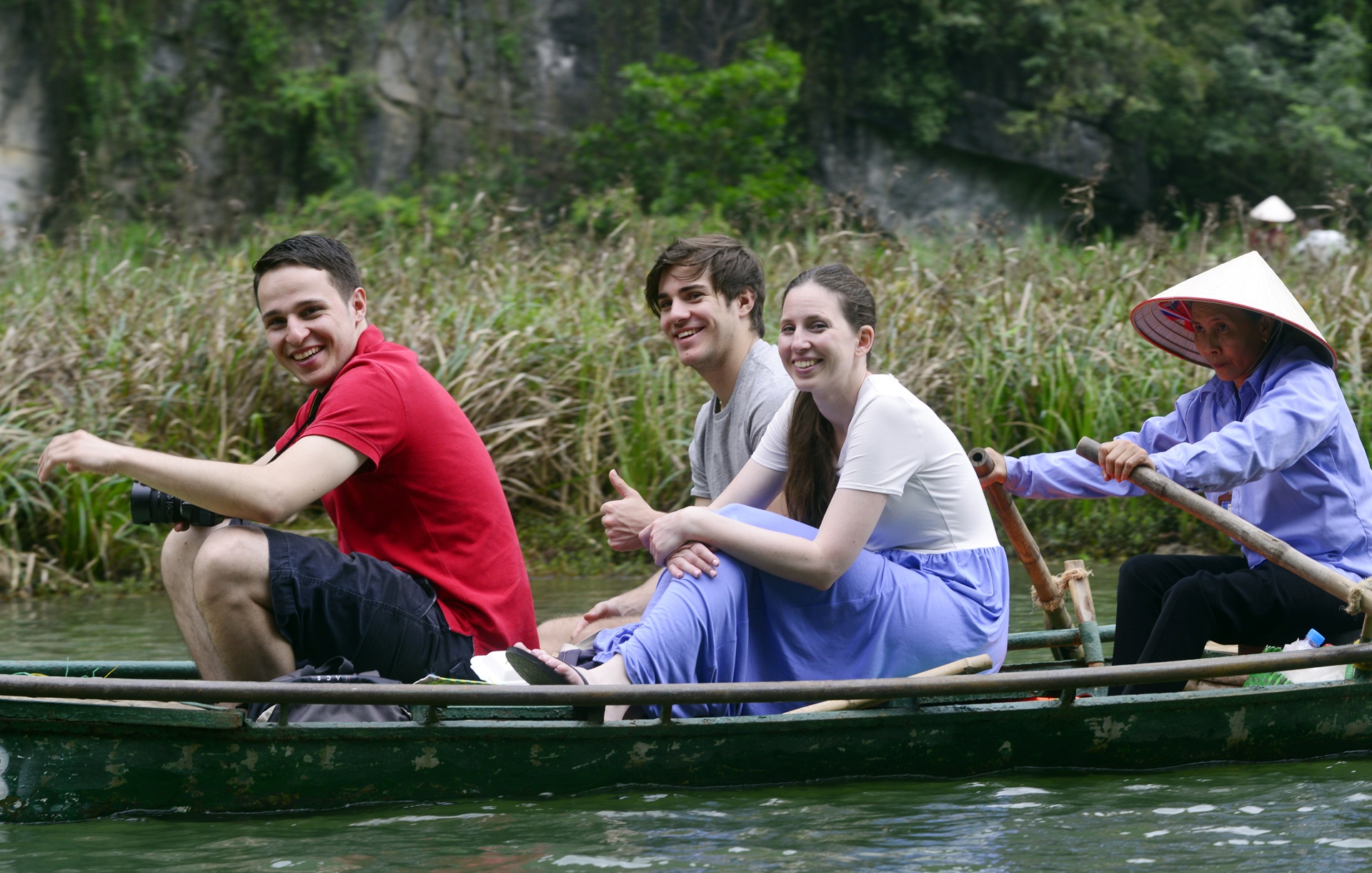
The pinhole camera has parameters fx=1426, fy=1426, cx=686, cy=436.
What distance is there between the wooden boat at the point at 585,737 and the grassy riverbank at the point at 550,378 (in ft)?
11.9

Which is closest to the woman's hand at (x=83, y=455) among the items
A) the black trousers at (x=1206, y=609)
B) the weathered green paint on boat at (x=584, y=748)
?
the weathered green paint on boat at (x=584, y=748)

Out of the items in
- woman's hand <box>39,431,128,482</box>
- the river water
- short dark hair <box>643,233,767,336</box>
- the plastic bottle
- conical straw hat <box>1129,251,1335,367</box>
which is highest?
short dark hair <box>643,233,767,336</box>

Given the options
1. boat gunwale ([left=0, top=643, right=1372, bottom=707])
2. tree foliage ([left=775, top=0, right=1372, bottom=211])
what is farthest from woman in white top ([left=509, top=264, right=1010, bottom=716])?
tree foliage ([left=775, top=0, right=1372, bottom=211])

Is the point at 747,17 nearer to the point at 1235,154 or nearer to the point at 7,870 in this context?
the point at 1235,154

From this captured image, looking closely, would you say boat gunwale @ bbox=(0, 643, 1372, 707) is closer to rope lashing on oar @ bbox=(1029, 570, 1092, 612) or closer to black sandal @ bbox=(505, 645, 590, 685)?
black sandal @ bbox=(505, 645, 590, 685)

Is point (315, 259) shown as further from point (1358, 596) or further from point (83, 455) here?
point (1358, 596)

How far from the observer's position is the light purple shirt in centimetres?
344

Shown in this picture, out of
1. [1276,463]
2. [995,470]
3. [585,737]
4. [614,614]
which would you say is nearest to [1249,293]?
[1276,463]

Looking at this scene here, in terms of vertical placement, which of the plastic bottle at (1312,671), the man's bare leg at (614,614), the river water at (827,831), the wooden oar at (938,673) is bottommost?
the river water at (827,831)

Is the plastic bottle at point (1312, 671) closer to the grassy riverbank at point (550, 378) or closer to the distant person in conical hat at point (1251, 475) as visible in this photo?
the distant person in conical hat at point (1251, 475)

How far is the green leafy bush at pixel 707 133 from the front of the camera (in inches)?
683

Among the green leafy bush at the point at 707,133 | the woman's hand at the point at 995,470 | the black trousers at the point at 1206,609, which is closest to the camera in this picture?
the black trousers at the point at 1206,609

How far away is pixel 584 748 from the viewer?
3297 millimetres

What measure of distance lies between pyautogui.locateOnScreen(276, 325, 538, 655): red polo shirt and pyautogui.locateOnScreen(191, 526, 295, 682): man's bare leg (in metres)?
0.33
